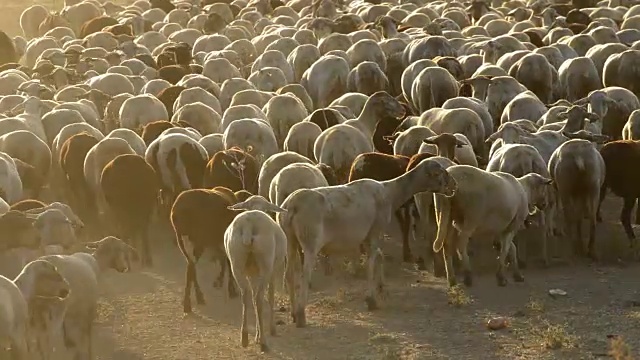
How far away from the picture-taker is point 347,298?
1257 cm

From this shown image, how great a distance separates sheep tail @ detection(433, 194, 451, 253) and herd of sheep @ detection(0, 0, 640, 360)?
0.08 ft

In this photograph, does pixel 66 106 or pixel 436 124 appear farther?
pixel 66 106

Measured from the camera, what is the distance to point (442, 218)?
12688 millimetres

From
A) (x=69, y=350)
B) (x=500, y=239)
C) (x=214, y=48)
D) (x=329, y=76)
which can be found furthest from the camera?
(x=214, y=48)

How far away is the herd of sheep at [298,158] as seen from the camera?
11.5 metres

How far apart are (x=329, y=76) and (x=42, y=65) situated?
6273mm

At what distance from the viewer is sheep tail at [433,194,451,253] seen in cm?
1256

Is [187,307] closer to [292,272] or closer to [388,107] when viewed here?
[292,272]

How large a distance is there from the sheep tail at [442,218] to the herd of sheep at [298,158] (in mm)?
24

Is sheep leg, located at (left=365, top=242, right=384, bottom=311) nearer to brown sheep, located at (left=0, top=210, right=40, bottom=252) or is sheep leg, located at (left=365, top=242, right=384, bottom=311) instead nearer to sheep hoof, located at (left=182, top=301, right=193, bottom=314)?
sheep hoof, located at (left=182, top=301, right=193, bottom=314)

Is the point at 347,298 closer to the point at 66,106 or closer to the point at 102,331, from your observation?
the point at 102,331

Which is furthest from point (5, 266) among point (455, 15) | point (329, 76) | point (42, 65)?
point (455, 15)

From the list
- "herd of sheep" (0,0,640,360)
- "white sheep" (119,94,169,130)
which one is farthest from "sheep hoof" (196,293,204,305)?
"white sheep" (119,94,169,130)

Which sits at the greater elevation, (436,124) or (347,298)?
(436,124)
